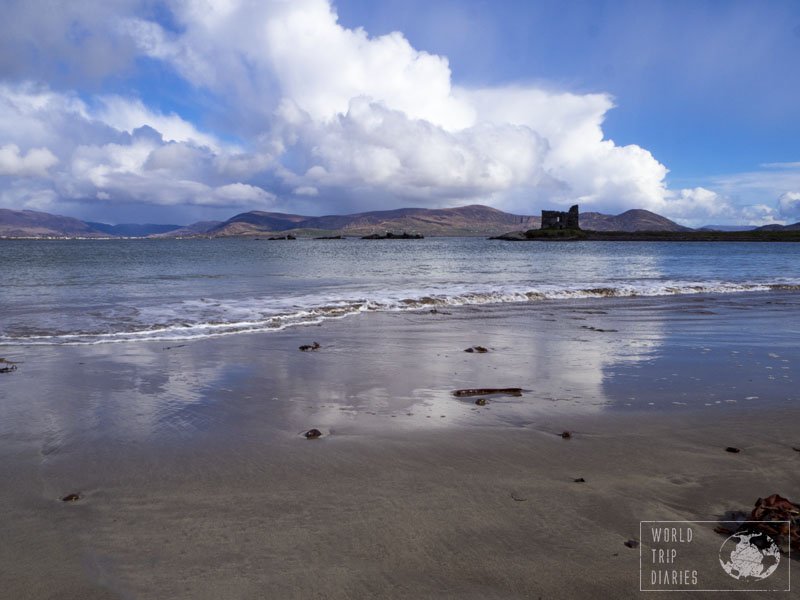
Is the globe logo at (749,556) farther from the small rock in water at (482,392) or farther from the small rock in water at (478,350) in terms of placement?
the small rock in water at (478,350)

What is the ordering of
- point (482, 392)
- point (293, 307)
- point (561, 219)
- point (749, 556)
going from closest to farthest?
point (749, 556) < point (482, 392) < point (293, 307) < point (561, 219)

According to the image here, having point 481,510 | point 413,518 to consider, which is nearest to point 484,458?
point 481,510

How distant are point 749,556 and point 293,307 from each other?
13425mm

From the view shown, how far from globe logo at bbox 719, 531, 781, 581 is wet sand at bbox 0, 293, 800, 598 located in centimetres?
14

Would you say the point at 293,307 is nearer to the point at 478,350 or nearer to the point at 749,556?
the point at 478,350

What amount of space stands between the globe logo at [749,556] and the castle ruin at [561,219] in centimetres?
16293

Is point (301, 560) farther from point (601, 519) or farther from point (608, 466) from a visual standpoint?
point (608, 466)

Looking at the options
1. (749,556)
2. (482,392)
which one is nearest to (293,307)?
(482,392)

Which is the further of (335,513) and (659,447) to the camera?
(659,447)

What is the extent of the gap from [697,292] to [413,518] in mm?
21921

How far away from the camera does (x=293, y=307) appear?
15.3 m

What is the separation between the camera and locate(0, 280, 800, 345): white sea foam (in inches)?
428

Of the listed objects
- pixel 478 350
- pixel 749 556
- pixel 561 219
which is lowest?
pixel 749 556

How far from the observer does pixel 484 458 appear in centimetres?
446
